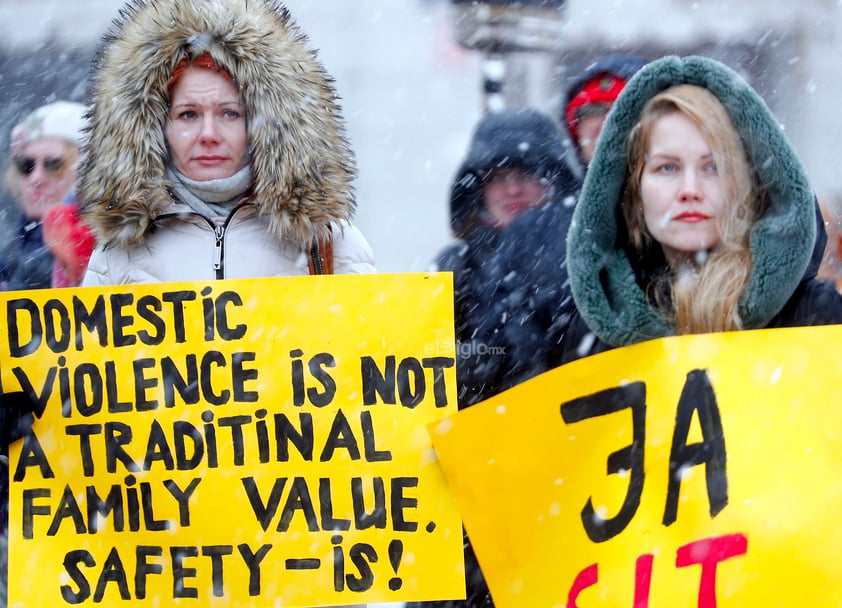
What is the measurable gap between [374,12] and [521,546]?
3.82 feet

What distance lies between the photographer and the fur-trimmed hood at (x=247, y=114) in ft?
6.67

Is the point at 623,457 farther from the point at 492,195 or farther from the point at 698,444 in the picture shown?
the point at 492,195

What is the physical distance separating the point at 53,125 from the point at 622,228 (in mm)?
1256

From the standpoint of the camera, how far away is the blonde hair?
1.82 meters

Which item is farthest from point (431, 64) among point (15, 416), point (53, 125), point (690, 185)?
point (15, 416)

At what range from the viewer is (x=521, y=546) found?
1944 mm

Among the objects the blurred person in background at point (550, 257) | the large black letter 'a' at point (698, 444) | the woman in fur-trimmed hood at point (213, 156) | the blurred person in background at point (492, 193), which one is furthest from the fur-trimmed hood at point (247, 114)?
the large black letter 'a' at point (698, 444)

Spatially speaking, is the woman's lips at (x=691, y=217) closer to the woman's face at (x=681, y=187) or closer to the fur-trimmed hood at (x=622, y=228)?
the woman's face at (x=681, y=187)

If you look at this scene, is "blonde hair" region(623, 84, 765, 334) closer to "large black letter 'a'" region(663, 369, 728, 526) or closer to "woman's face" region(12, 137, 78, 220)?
"large black letter 'a'" region(663, 369, 728, 526)

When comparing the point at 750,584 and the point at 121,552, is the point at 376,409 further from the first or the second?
the point at 750,584

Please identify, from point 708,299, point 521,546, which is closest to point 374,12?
point 708,299

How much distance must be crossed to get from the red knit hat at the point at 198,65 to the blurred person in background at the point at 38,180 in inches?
10.6

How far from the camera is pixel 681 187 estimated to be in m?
1.87

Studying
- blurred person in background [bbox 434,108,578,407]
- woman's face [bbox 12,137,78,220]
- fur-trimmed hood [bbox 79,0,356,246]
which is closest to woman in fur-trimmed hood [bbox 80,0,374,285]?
fur-trimmed hood [bbox 79,0,356,246]
